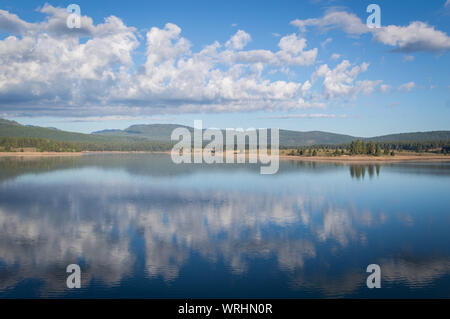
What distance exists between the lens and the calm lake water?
14.3m

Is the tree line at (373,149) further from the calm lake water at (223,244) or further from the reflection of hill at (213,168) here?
the calm lake water at (223,244)

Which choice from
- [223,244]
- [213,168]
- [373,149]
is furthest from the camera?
[373,149]

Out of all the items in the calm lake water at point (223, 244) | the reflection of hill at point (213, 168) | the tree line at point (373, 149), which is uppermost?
the tree line at point (373, 149)

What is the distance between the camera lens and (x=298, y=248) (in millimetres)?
18875

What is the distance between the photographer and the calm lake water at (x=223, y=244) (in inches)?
562

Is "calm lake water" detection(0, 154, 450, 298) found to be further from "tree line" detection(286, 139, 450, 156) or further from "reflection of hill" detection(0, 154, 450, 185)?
"tree line" detection(286, 139, 450, 156)

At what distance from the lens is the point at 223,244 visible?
19547 millimetres

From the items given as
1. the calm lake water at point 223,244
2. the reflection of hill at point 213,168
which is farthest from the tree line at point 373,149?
the calm lake water at point 223,244

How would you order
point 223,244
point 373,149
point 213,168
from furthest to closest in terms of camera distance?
1. point 373,149
2. point 213,168
3. point 223,244

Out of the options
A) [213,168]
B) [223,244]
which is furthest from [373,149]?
[223,244]

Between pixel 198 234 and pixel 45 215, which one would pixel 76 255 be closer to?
pixel 198 234

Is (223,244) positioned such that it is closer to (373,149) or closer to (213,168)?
(213,168)

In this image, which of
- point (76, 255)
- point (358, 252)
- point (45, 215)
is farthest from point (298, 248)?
point (45, 215)

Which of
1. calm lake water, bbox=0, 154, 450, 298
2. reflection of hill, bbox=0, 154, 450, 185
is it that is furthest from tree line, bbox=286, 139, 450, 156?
calm lake water, bbox=0, 154, 450, 298
